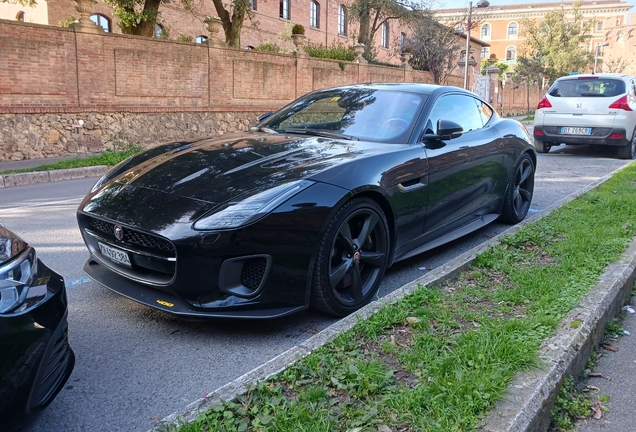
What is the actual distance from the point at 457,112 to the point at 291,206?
2.58m

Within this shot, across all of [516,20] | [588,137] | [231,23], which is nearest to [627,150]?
[588,137]

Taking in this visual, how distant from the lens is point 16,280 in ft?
6.57

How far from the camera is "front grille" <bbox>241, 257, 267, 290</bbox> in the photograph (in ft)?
9.75

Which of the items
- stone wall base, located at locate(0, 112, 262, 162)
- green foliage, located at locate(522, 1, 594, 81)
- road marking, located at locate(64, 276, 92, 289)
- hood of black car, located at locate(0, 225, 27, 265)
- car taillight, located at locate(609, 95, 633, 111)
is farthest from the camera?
green foliage, located at locate(522, 1, 594, 81)

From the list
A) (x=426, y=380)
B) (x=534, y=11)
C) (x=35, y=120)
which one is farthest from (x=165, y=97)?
(x=534, y=11)

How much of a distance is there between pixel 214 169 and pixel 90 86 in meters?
12.1

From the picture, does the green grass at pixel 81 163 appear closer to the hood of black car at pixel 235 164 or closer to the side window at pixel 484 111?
the hood of black car at pixel 235 164

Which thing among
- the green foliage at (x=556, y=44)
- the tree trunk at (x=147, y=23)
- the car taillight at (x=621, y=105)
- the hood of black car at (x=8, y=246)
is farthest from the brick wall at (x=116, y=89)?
the green foliage at (x=556, y=44)

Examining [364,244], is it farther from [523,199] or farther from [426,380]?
[523,199]

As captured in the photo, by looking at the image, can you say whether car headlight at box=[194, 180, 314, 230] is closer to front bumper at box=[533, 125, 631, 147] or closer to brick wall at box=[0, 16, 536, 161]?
front bumper at box=[533, 125, 631, 147]

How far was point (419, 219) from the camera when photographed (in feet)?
13.5

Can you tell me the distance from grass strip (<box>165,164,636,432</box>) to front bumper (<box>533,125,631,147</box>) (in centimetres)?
857

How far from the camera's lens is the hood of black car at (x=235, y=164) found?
3.20 metres

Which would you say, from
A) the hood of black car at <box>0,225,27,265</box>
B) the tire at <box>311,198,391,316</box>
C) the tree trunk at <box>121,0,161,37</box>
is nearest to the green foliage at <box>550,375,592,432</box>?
the tire at <box>311,198,391,316</box>
